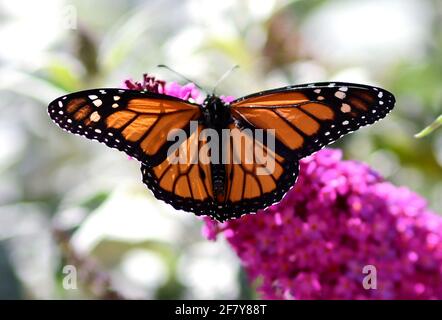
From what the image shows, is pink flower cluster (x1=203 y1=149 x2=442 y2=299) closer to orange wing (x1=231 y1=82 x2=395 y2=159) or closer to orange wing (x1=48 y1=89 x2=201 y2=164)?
orange wing (x1=231 y1=82 x2=395 y2=159)

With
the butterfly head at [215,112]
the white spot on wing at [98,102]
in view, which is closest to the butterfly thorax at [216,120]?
the butterfly head at [215,112]

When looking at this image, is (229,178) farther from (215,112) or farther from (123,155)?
(123,155)

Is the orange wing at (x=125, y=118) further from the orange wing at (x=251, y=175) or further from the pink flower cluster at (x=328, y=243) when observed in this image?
the pink flower cluster at (x=328, y=243)

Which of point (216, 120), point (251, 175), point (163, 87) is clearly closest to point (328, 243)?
point (251, 175)

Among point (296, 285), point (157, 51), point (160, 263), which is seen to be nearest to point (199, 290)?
point (160, 263)
